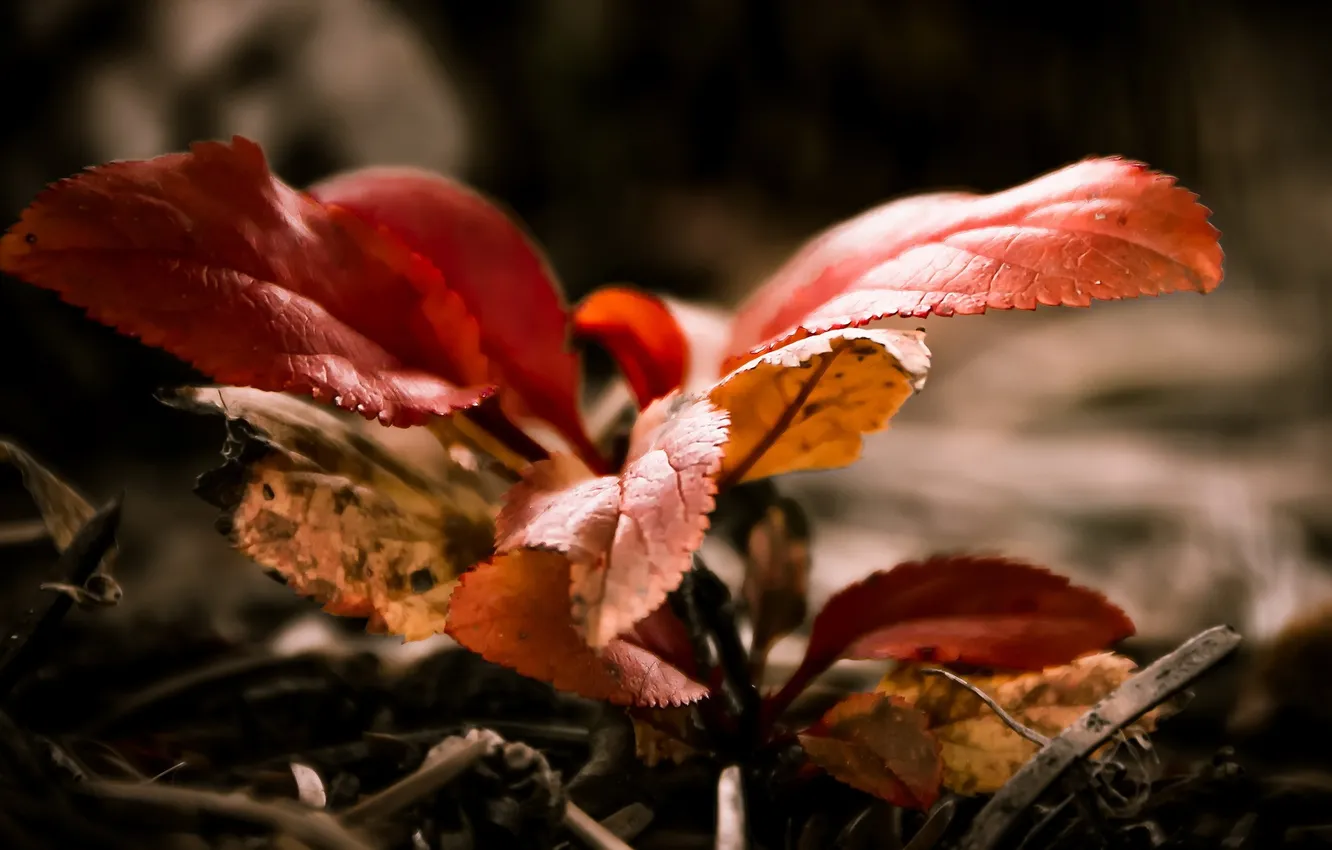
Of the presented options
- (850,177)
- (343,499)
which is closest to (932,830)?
(343,499)

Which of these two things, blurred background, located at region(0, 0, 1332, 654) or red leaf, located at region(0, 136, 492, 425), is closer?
red leaf, located at region(0, 136, 492, 425)

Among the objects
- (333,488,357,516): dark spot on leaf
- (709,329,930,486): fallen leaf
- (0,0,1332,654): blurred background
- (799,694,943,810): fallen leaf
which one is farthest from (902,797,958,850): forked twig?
(0,0,1332,654): blurred background

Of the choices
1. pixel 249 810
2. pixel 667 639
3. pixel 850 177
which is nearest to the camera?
pixel 249 810

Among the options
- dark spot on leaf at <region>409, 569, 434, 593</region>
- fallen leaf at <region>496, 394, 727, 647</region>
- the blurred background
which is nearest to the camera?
fallen leaf at <region>496, 394, 727, 647</region>

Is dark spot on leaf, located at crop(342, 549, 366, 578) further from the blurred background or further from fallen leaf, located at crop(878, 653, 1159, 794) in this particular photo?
the blurred background

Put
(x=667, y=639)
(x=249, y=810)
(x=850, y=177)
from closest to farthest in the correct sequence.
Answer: (x=249, y=810), (x=667, y=639), (x=850, y=177)

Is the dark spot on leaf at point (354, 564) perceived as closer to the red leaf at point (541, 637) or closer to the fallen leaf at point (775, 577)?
the red leaf at point (541, 637)

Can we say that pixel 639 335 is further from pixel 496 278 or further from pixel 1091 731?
pixel 1091 731
